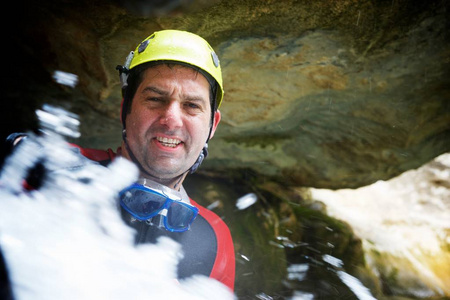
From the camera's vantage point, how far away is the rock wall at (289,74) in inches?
101

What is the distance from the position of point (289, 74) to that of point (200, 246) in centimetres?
211

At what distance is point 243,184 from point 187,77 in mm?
2831

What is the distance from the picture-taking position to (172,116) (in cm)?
213

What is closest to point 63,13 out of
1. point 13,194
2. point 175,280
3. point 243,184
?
point 13,194

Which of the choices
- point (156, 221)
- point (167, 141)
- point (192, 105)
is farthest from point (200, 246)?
point (192, 105)

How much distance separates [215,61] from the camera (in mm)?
2465

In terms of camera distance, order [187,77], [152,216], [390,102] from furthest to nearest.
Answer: [390,102]
[187,77]
[152,216]

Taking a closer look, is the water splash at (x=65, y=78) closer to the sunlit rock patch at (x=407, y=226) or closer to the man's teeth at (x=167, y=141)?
the man's teeth at (x=167, y=141)

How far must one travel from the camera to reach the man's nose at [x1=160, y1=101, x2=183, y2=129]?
6.96 ft

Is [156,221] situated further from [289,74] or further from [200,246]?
[289,74]

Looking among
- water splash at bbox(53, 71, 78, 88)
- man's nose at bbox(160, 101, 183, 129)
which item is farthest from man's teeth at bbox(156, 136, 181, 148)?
water splash at bbox(53, 71, 78, 88)

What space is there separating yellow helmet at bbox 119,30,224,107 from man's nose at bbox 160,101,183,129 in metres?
0.38

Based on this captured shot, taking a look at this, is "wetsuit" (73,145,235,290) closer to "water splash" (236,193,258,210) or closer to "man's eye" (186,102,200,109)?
"man's eye" (186,102,200,109)

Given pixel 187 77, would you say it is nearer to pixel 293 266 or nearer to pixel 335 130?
pixel 335 130
